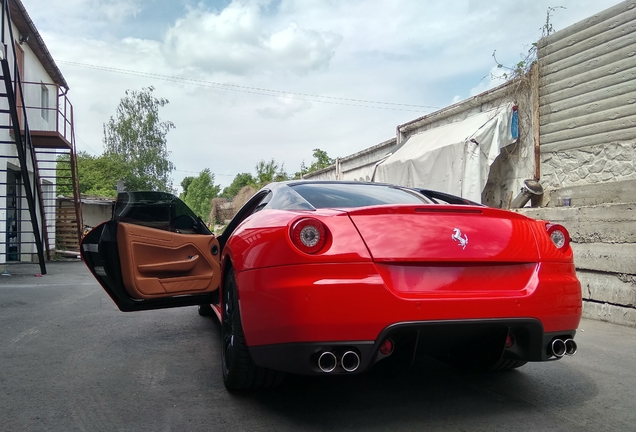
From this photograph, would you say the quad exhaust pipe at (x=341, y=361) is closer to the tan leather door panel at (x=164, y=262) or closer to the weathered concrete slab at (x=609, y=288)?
the tan leather door panel at (x=164, y=262)

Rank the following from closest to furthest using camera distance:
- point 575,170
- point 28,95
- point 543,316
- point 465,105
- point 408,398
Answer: point 543,316, point 408,398, point 575,170, point 465,105, point 28,95

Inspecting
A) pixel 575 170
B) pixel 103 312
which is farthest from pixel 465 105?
pixel 103 312

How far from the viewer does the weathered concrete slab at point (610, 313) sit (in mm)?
5426

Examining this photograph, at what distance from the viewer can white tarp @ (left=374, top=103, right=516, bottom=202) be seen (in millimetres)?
8641

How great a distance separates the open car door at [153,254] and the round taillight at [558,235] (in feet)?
8.41

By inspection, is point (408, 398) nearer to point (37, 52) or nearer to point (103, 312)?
point (103, 312)

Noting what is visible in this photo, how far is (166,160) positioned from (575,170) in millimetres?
37737

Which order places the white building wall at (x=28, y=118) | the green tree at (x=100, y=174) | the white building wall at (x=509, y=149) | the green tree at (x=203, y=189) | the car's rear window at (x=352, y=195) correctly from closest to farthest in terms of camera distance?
1. the car's rear window at (x=352, y=195)
2. the white building wall at (x=509, y=149)
3. the white building wall at (x=28, y=118)
4. the green tree at (x=100, y=174)
5. the green tree at (x=203, y=189)

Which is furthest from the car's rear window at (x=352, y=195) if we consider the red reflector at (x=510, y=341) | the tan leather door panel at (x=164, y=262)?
the tan leather door panel at (x=164, y=262)

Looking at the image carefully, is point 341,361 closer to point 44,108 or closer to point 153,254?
point 153,254

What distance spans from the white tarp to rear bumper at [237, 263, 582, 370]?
6295 millimetres

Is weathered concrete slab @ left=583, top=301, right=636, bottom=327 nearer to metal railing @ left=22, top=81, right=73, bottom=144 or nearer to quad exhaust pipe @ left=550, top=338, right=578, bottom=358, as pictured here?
quad exhaust pipe @ left=550, top=338, right=578, bottom=358

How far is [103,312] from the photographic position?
627 cm

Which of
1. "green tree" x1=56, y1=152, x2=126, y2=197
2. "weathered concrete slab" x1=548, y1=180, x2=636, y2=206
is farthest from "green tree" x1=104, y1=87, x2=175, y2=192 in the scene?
"weathered concrete slab" x1=548, y1=180, x2=636, y2=206
